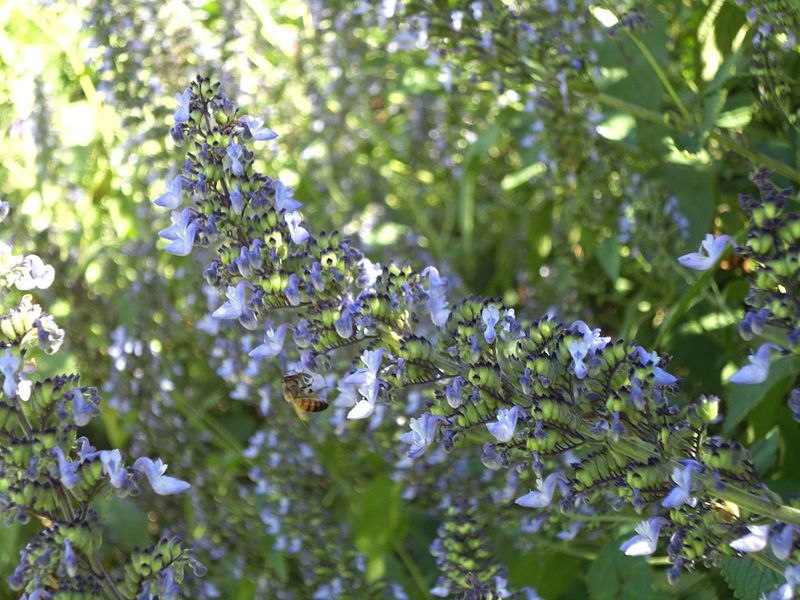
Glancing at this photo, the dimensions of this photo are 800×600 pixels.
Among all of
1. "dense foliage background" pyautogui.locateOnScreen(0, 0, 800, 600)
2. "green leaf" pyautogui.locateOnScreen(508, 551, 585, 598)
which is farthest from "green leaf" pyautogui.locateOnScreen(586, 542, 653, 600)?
"green leaf" pyautogui.locateOnScreen(508, 551, 585, 598)

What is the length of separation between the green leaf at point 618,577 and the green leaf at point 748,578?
550mm

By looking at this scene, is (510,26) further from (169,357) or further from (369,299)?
(169,357)

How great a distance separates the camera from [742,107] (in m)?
3.23

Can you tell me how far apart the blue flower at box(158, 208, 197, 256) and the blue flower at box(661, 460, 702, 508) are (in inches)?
41.1

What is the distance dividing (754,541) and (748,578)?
645 mm

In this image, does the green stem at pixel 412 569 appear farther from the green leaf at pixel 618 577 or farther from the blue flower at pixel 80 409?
the blue flower at pixel 80 409

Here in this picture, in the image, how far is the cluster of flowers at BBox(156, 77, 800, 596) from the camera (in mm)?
1691

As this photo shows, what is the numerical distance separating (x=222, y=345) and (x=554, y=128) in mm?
1489

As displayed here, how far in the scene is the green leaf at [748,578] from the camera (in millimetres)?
2096

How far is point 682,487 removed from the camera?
1.63m

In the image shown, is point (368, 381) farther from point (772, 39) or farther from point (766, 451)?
point (772, 39)

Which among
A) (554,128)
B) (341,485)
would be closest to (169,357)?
(341,485)

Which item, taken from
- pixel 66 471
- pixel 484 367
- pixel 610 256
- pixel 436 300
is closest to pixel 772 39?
pixel 610 256

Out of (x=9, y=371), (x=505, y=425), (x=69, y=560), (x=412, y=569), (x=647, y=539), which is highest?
(x=9, y=371)
